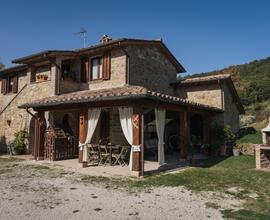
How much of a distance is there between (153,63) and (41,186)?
9.96 meters

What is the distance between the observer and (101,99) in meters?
9.35

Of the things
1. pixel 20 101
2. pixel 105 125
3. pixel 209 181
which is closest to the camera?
pixel 209 181

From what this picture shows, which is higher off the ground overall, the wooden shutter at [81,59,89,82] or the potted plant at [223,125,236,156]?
the wooden shutter at [81,59,89,82]

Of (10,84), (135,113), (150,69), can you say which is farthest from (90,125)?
(10,84)

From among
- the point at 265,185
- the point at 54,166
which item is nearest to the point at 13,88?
the point at 54,166

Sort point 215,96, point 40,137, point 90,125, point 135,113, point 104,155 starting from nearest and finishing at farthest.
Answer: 1. point 135,113
2. point 90,125
3. point 104,155
4. point 40,137
5. point 215,96

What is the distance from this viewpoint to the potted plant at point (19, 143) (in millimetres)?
14825

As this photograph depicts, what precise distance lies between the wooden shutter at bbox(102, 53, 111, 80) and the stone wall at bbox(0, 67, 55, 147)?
2773 mm

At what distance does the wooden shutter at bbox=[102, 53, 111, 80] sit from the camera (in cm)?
1349

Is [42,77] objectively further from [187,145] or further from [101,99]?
[187,145]

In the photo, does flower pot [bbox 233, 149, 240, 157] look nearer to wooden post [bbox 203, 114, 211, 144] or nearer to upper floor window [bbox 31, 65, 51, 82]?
wooden post [bbox 203, 114, 211, 144]

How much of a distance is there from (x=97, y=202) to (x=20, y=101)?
12.2 meters

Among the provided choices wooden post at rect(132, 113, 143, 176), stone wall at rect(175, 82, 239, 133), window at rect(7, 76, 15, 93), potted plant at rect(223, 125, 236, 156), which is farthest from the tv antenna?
potted plant at rect(223, 125, 236, 156)

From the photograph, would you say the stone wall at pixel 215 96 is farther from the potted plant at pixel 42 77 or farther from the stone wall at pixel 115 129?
the potted plant at pixel 42 77
